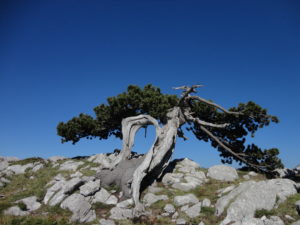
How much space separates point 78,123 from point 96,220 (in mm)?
15164

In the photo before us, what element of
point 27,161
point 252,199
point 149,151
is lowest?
point 252,199

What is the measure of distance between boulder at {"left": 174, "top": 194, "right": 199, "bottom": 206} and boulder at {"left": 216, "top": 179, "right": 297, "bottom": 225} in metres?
2.18

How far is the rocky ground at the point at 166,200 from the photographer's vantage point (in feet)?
40.5

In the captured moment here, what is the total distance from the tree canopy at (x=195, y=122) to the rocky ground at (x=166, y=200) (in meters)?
2.50

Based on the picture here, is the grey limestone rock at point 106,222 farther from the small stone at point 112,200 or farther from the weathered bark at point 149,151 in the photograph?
the small stone at point 112,200

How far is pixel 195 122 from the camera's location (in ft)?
83.6

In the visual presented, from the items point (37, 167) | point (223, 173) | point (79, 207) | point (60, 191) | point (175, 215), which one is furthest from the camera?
point (37, 167)

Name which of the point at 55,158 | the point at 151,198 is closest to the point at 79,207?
the point at 151,198

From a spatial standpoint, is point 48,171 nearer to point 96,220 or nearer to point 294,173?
point 96,220

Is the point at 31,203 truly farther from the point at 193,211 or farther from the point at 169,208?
the point at 193,211

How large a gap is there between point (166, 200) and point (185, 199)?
1421 millimetres

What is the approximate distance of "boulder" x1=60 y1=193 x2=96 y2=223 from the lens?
1393 centimetres

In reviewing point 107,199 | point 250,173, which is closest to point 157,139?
point 107,199

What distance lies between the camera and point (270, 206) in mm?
12523
